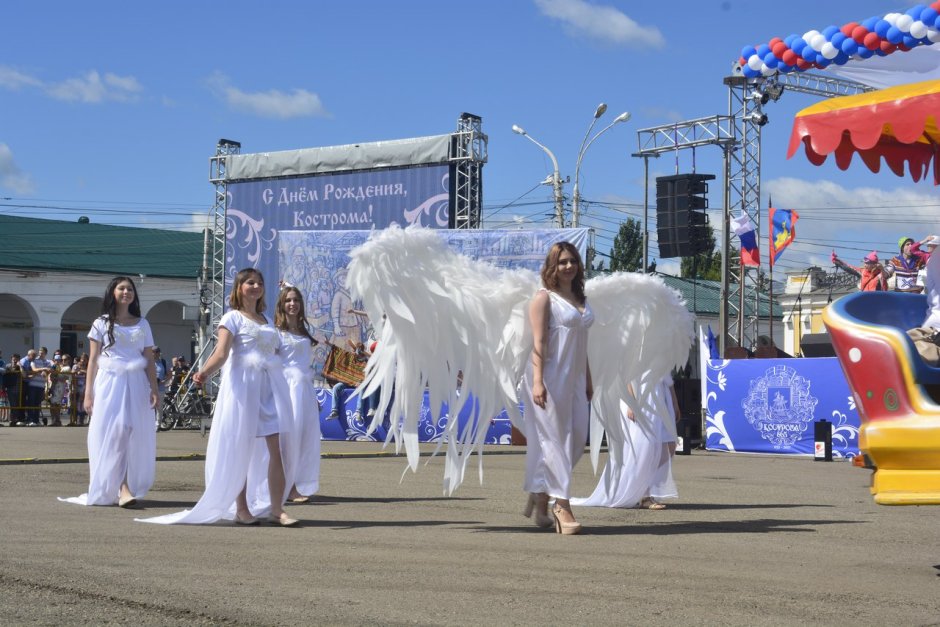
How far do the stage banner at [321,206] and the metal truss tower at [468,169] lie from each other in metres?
0.27

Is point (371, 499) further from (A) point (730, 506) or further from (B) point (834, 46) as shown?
(B) point (834, 46)

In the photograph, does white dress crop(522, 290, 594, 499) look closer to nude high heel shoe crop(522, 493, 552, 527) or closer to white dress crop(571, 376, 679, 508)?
nude high heel shoe crop(522, 493, 552, 527)

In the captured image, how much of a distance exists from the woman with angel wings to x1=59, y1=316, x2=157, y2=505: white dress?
2545 mm

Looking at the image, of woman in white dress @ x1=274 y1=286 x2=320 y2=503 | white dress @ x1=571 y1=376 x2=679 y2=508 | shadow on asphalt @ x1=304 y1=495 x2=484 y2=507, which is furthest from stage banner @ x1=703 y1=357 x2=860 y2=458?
woman in white dress @ x1=274 y1=286 x2=320 y2=503

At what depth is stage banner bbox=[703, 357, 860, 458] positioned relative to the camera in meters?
18.3

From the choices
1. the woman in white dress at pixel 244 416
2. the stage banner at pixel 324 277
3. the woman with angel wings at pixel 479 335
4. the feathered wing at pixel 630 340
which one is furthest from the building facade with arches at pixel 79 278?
the woman with angel wings at pixel 479 335

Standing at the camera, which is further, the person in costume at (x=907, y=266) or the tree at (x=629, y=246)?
the tree at (x=629, y=246)

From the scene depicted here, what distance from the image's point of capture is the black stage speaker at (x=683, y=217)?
25766mm

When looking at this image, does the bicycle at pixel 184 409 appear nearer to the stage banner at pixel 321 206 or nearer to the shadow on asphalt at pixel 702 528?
the stage banner at pixel 321 206

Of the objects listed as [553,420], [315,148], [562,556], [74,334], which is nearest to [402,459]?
[553,420]

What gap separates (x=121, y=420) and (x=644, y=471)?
4.41 metres

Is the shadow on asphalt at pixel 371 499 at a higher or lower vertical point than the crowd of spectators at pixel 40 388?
lower

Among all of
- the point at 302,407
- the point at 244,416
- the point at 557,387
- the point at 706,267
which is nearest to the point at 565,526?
the point at 557,387

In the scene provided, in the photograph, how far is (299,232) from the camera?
84.7 ft
